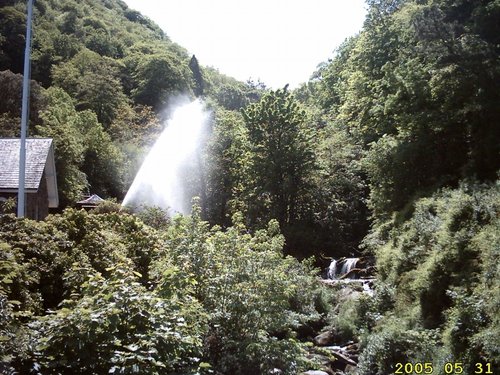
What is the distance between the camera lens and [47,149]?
23859mm

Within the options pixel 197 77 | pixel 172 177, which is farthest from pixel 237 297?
pixel 197 77

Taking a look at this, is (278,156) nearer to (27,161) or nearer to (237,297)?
(27,161)

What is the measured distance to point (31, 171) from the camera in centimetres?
2303

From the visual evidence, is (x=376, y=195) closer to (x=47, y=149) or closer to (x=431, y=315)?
(x=431, y=315)

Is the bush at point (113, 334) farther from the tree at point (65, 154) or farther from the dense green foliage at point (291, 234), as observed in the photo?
the tree at point (65, 154)

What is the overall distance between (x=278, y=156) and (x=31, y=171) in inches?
614

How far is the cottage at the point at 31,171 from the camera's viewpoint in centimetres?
2212

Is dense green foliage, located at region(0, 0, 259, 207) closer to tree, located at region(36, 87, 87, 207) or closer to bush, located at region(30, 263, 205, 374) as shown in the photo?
tree, located at region(36, 87, 87, 207)

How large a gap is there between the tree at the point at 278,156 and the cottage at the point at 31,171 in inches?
534

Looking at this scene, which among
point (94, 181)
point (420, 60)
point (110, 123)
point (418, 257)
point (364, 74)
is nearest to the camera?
point (418, 257)

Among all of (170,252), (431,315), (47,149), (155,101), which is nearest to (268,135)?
(47,149)

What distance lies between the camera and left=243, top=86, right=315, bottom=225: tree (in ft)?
109

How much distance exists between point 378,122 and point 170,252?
19.7 m

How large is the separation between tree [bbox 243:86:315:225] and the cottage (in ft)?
44.5
